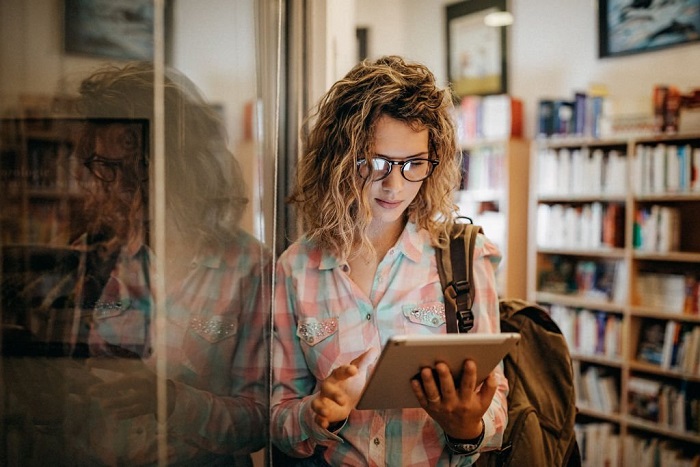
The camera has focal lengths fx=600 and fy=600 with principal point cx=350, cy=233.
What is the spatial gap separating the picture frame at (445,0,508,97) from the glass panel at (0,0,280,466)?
3625 millimetres

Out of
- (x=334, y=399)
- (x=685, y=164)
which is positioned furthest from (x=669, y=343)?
(x=334, y=399)

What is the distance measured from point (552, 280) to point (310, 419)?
294 centimetres

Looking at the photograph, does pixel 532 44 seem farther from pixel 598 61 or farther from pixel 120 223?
pixel 120 223

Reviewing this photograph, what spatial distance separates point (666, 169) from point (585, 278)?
31.1 inches

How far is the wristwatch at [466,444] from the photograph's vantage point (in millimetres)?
1061

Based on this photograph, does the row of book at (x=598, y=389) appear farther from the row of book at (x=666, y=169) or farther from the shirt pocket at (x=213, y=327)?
the shirt pocket at (x=213, y=327)

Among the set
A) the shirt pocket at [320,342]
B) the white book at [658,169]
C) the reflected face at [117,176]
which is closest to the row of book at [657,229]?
the white book at [658,169]

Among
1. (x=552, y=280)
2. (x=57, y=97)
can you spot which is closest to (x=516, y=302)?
(x=57, y=97)

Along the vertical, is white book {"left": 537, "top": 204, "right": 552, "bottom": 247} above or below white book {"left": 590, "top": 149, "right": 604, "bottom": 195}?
below

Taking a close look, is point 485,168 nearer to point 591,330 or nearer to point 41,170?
point 591,330

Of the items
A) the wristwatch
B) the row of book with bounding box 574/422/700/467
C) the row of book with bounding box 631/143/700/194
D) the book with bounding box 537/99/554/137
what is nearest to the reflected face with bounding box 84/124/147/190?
the wristwatch

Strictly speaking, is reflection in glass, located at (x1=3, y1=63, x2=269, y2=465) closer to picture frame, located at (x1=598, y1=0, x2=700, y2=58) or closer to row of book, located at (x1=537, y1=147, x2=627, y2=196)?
row of book, located at (x1=537, y1=147, x2=627, y2=196)

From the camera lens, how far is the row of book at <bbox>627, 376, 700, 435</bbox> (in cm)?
294

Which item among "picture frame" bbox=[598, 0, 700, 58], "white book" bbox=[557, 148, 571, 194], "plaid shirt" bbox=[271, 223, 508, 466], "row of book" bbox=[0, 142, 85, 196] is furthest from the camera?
"white book" bbox=[557, 148, 571, 194]
